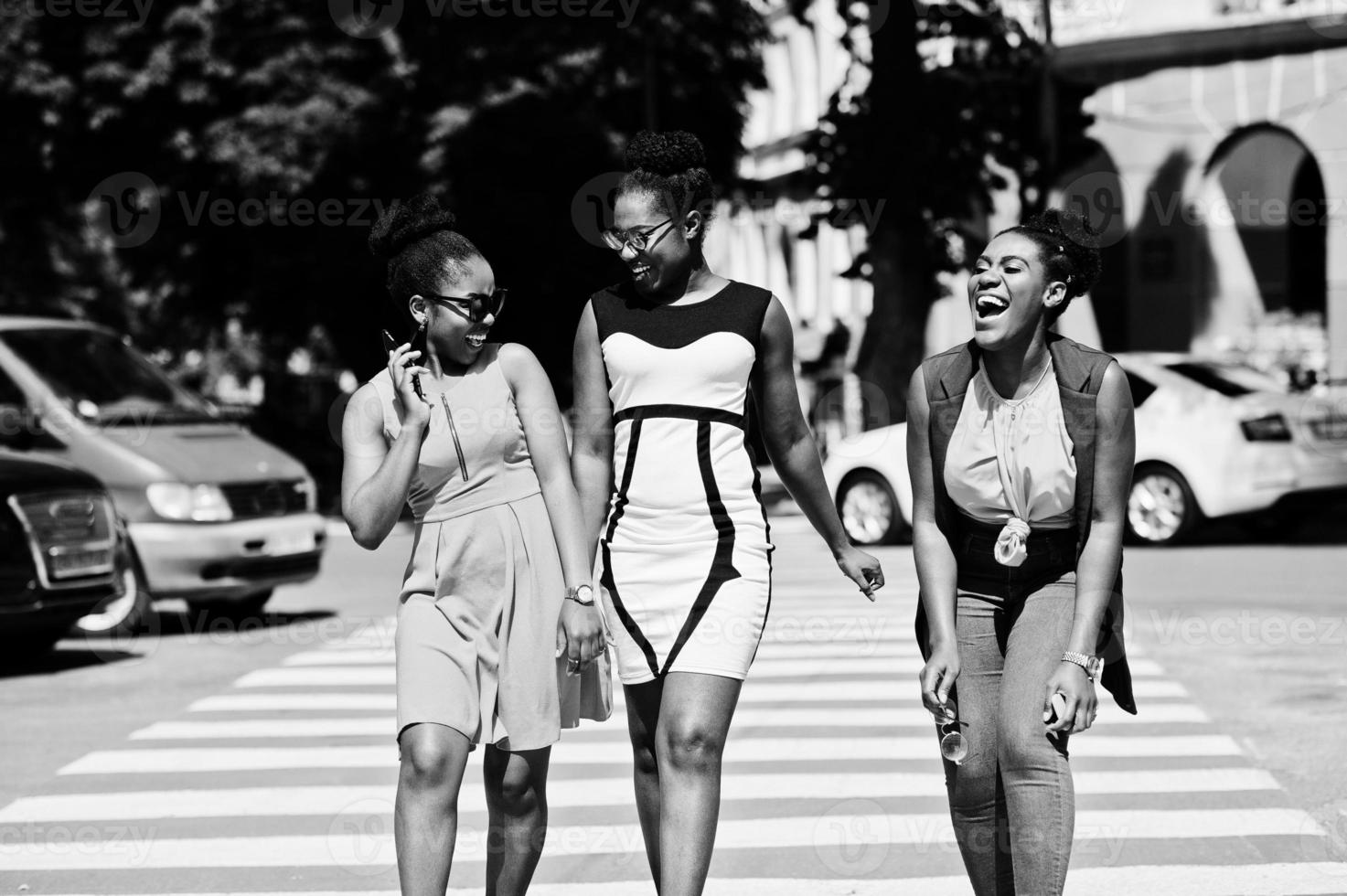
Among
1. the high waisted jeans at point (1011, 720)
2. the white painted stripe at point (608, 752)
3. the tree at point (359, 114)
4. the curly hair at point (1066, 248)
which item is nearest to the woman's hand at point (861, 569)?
the high waisted jeans at point (1011, 720)

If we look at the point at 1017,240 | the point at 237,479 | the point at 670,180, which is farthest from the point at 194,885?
the point at 237,479

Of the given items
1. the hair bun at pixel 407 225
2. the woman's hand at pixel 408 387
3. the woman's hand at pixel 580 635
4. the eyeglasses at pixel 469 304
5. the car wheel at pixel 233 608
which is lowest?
the car wheel at pixel 233 608

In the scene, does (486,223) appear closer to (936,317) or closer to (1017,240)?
(936,317)

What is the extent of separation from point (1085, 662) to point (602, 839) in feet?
8.11

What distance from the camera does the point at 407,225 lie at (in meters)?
4.59

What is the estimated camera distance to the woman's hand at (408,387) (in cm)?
431

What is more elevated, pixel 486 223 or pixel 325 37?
pixel 325 37

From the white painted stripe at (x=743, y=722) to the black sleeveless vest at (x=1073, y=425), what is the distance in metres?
3.92

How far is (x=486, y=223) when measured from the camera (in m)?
24.5

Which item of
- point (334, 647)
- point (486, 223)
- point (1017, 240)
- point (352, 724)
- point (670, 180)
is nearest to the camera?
point (1017, 240)

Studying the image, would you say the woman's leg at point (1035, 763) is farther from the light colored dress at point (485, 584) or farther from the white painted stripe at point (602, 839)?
the white painted stripe at point (602, 839)

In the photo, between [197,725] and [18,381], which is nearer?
[197,725]

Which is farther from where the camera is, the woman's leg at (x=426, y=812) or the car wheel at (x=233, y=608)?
the car wheel at (x=233, y=608)

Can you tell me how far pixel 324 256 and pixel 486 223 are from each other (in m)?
2.21
